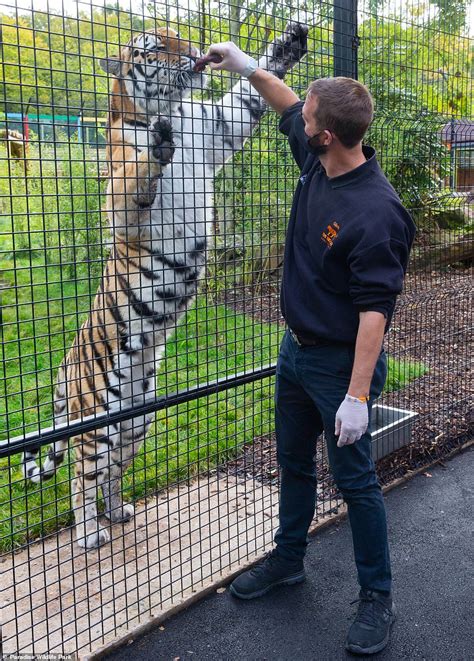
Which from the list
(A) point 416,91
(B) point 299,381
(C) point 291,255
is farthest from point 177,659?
(A) point 416,91

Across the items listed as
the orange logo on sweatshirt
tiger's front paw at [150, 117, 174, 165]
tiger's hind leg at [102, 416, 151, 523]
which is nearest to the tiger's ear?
tiger's front paw at [150, 117, 174, 165]

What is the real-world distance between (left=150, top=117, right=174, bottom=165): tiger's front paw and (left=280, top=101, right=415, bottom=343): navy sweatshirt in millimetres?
577

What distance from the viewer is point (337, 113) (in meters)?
2.30

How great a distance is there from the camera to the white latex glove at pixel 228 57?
269cm

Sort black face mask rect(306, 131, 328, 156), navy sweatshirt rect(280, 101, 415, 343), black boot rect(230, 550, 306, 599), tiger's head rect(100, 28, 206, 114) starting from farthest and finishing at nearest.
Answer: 1. black boot rect(230, 550, 306, 599)
2. tiger's head rect(100, 28, 206, 114)
3. black face mask rect(306, 131, 328, 156)
4. navy sweatshirt rect(280, 101, 415, 343)

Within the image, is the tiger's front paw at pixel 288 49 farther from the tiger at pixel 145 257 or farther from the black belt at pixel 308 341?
the black belt at pixel 308 341

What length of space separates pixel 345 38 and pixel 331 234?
1666 mm

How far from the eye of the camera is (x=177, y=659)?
2547mm

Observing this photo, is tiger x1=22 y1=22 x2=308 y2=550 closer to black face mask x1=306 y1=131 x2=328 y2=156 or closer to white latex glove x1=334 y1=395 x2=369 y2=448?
black face mask x1=306 y1=131 x2=328 y2=156

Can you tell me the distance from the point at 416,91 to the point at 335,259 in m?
2.41

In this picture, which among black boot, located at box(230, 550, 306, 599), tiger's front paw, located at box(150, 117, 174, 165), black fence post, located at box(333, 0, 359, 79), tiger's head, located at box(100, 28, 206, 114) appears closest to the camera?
tiger's front paw, located at box(150, 117, 174, 165)

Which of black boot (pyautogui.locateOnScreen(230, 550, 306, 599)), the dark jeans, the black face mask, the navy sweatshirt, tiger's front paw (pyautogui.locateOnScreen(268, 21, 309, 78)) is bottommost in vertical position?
black boot (pyautogui.locateOnScreen(230, 550, 306, 599))

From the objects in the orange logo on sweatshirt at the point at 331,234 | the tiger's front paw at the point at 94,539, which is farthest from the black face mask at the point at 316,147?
the tiger's front paw at the point at 94,539

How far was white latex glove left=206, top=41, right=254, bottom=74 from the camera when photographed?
269 centimetres
